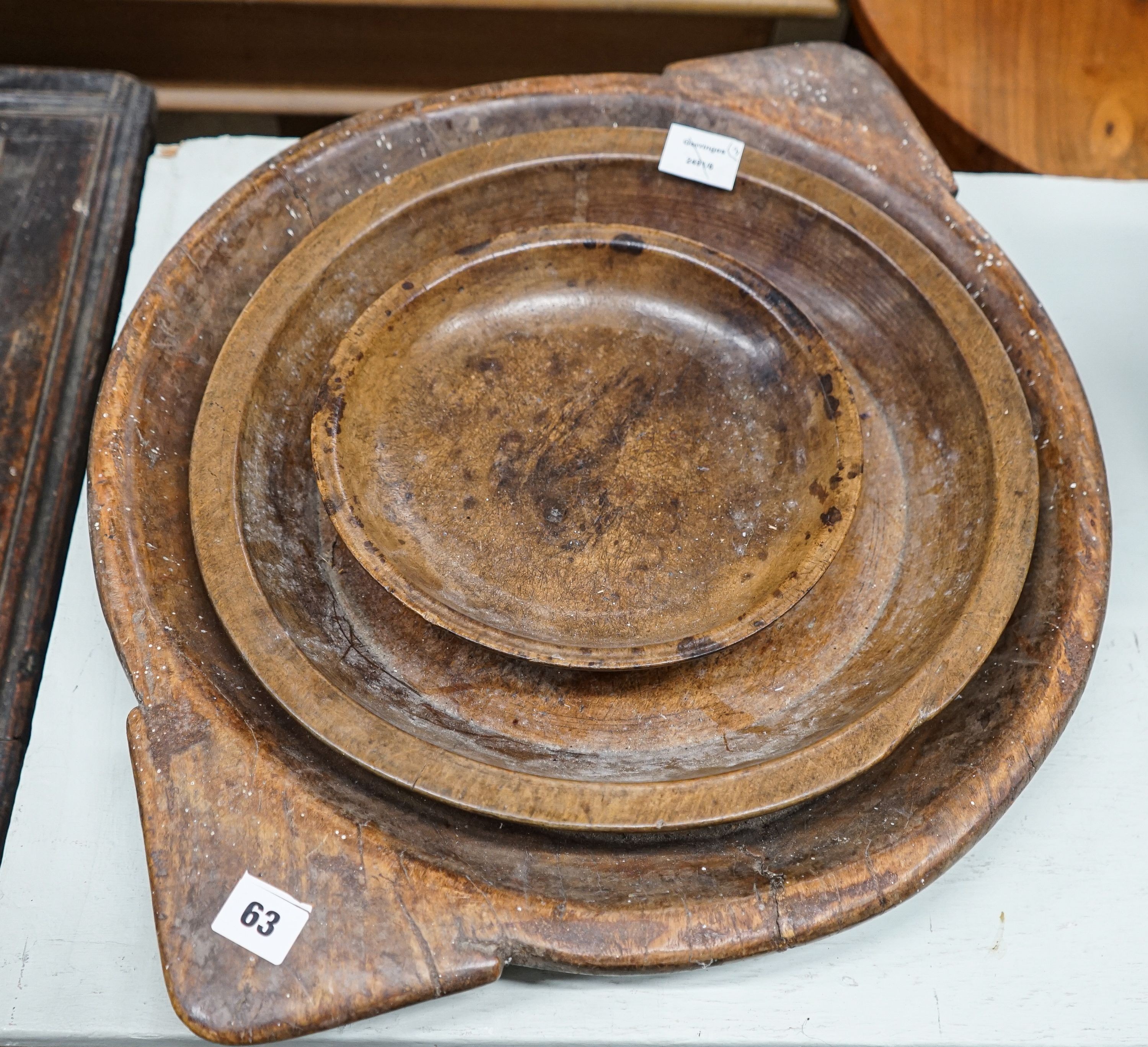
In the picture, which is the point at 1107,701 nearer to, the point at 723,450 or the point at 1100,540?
the point at 1100,540

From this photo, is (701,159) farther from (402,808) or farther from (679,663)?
(402,808)

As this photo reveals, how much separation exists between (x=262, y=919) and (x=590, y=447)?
562 mm

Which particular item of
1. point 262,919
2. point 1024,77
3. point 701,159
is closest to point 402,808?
point 262,919

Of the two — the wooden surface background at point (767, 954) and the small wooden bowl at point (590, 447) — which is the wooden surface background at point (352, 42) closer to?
the small wooden bowl at point (590, 447)

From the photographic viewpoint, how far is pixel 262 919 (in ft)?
2.54

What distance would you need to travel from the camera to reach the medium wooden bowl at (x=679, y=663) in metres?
0.83

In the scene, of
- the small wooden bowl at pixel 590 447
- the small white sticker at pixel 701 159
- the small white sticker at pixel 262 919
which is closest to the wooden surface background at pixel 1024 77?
the small white sticker at pixel 701 159

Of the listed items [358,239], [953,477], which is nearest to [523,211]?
[358,239]

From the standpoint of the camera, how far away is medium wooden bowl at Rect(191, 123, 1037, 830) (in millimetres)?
830

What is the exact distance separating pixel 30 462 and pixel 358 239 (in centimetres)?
55

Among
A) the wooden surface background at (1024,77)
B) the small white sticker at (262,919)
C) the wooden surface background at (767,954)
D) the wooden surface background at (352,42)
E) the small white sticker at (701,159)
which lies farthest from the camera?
the wooden surface background at (352,42)

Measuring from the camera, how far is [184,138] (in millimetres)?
2193

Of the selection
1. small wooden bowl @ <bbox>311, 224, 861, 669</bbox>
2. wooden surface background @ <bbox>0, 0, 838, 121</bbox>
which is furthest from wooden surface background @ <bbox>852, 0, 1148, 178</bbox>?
small wooden bowl @ <bbox>311, 224, 861, 669</bbox>

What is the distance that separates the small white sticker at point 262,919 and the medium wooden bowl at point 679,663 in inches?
4.9
